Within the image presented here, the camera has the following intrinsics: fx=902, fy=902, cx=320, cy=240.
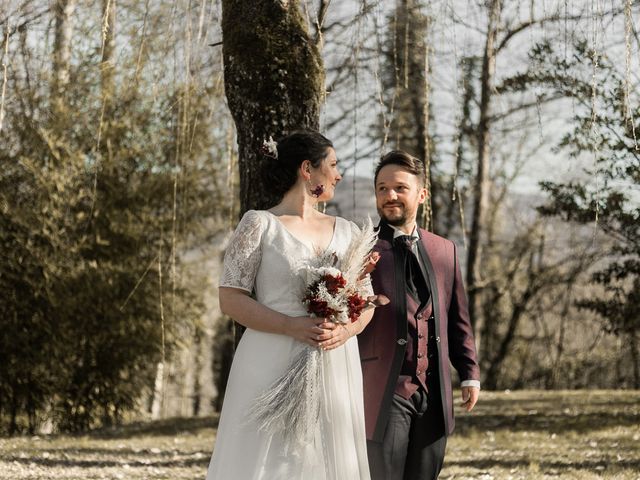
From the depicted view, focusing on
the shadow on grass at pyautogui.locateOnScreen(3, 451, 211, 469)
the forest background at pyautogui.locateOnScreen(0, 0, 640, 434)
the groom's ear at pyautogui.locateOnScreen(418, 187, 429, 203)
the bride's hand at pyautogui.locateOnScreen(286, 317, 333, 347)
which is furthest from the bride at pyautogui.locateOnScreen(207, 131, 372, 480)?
the shadow on grass at pyautogui.locateOnScreen(3, 451, 211, 469)

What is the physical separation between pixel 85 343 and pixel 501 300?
10.2 meters

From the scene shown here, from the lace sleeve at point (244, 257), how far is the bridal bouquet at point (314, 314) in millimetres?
170

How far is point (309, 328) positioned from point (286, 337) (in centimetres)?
12

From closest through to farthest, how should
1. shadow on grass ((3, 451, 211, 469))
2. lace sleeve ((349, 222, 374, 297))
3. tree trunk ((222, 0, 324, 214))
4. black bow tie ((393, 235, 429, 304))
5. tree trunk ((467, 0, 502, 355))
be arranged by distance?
lace sleeve ((349, 222, 374, 297)) → black bow tie ((393, 235, 429, 304)) → tree trunk ((222, 0, 324, 214)) → shadow on grass ((3, 451, 211, 469)) → tree trunk ((467, 0, 502, 355))

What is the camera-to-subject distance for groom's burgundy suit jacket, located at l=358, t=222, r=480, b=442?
9.99 ft

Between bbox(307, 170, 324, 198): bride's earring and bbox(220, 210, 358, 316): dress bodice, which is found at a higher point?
bbox(307, 170, 324, 198): bride's earring

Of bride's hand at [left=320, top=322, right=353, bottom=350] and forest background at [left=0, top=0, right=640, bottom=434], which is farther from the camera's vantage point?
forest background at [left=0, top=0, right=640, bottom=434]

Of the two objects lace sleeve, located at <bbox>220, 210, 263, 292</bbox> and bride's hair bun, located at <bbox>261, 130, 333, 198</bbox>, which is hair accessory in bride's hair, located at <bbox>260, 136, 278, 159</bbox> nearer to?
bride's hair bun, located at <bbox>261, 130, 333, 198</bbox>

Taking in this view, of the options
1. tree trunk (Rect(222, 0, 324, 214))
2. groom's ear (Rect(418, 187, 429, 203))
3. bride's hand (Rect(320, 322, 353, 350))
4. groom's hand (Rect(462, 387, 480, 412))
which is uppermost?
tree trunk (Rect(222, 0, 324, 214))

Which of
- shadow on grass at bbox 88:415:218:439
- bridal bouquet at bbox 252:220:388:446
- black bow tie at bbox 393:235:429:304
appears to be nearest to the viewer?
bridal bouquet at bbox 252:220:388:446

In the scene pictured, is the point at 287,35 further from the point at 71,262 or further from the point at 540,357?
the point at 540,357

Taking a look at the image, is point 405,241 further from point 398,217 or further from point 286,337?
point 286,337

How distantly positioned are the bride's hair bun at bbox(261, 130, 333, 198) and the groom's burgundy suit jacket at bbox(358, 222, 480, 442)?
40 cm

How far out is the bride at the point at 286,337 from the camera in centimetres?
288
